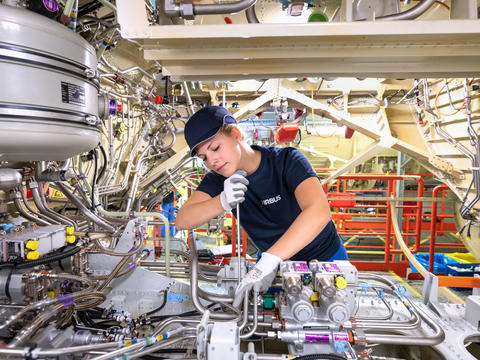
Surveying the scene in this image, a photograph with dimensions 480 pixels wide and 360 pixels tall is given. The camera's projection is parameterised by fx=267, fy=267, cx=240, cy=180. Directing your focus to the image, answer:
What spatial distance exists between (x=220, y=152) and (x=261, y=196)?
398mm

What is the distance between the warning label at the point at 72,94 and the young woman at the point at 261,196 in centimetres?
50

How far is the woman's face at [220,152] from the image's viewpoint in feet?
4.17

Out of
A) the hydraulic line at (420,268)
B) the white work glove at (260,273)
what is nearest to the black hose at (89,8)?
the white work glove at (260,273)

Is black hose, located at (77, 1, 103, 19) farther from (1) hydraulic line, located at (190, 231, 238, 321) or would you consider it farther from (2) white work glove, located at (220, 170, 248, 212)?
(1) hydraulic line, located at (190, 231, 238, 321)

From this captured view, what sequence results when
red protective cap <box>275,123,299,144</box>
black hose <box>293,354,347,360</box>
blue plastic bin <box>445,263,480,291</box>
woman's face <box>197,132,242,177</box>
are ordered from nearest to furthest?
black hose <box>293,354,347,360</box> < woman's face <box>197,132,242,177</box> < red protective cap <box>275,123,299,144</box> < blue plastic bin <box>445,263,480,291</box>

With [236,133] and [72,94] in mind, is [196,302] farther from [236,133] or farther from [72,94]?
[72,94]

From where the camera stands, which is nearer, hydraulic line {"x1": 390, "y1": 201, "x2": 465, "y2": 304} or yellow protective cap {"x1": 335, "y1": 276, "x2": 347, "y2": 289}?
yellow protective cap {"x1": 335, "y1": 276, "x2": 347, "y2": 289}

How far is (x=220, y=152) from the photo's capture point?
1.28m

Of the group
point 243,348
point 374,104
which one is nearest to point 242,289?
point 243,348

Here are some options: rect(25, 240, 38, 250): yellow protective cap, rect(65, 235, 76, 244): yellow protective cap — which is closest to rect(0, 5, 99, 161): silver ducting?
rect(25, 240, 38, 250): yellow protective cap

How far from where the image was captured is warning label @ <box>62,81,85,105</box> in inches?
45.1

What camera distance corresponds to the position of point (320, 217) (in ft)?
3.98

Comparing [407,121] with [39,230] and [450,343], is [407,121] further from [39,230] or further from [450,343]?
[39,230]

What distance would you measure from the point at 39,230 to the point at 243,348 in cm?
135
